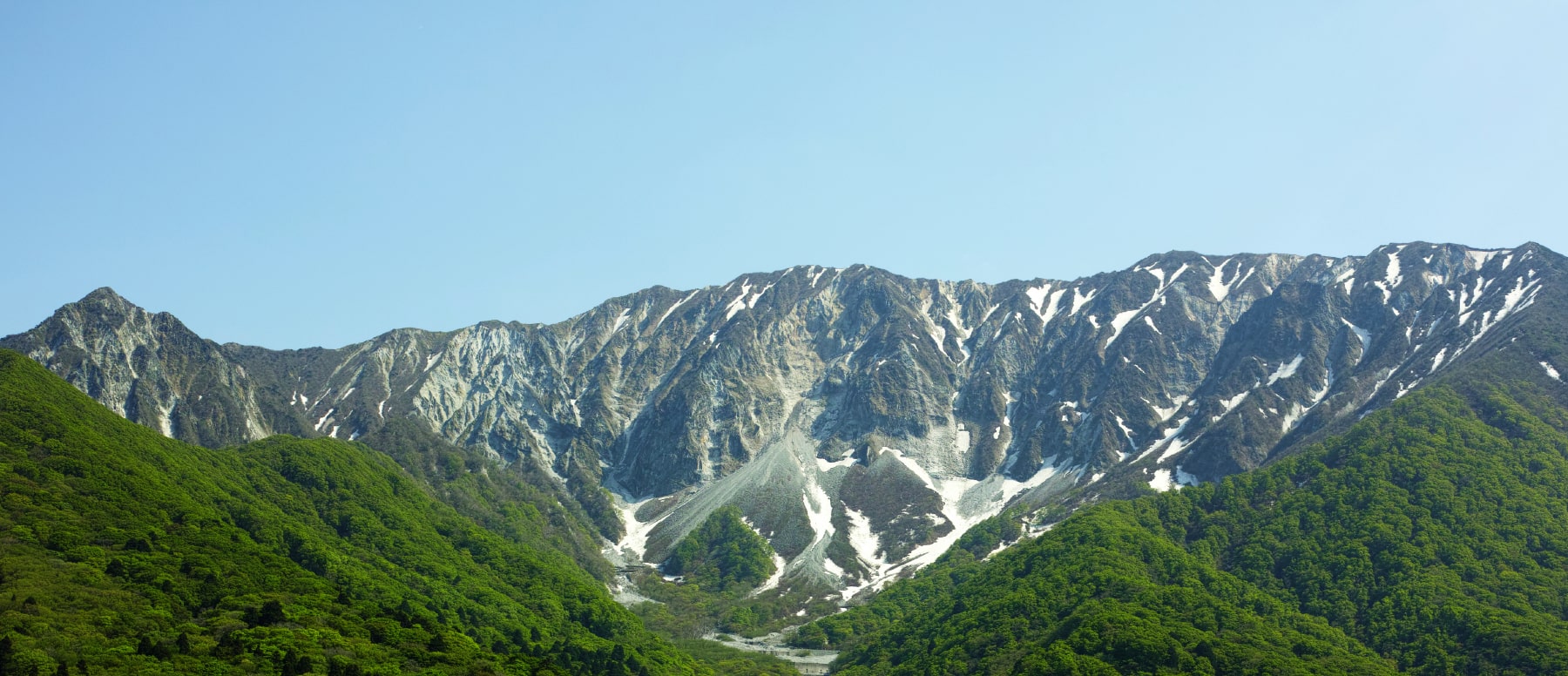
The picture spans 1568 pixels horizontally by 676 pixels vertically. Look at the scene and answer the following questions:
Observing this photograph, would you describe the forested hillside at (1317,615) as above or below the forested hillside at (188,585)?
below

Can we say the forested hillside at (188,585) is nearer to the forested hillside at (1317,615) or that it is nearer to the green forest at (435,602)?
the green forest at (435,602)

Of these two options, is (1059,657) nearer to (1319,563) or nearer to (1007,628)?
(1007,628)

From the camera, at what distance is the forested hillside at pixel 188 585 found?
111 m

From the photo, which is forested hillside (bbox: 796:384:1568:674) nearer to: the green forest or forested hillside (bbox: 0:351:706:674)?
the green forest

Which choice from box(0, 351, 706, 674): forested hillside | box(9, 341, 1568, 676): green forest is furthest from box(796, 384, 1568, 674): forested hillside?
box(0, 351, 706, 674): forested hillside

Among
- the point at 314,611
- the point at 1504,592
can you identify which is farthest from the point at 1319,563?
the point at 314,611

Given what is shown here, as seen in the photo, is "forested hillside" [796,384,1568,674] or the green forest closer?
the green forest

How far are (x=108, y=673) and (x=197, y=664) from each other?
379 inches

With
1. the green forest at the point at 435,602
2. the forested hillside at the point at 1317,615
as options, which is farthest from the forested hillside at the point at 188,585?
the forested hillside at the point at 1317,615

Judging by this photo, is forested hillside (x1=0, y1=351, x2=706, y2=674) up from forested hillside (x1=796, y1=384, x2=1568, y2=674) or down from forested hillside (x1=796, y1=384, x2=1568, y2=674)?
up

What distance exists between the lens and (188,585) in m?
132

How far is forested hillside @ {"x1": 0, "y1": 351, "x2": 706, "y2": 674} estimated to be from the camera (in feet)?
364

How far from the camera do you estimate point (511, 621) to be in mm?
188875

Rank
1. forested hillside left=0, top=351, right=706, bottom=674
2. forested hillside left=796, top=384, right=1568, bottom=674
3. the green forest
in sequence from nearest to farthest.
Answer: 1. forested hillside left=0, top=351, right=706, bottom=674
2. the green forest
3. forested hillside left=796, top=384, right=1568, bottom=674
